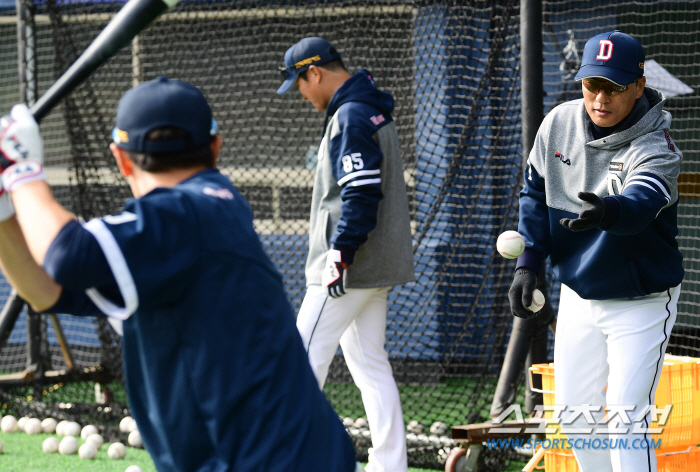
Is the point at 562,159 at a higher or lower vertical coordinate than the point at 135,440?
higher

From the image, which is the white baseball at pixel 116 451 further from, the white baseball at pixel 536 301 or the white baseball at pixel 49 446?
the white baseball at pixel 536 301

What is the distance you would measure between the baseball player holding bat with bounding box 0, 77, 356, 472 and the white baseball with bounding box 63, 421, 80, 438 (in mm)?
3446

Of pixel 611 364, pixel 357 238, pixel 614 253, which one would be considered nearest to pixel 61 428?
pixel 357 238

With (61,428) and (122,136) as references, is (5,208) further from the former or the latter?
(61,428)

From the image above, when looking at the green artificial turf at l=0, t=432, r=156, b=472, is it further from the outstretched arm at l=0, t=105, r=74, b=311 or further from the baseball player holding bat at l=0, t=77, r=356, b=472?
the outstretched arm at l=0, t=105, r=74, b=311

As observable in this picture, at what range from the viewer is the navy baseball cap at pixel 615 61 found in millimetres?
2664

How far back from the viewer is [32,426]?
4.86 meters

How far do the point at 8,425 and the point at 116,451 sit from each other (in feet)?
3.36

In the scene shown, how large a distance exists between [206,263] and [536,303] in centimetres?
182

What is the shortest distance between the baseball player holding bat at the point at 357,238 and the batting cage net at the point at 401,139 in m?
1.05

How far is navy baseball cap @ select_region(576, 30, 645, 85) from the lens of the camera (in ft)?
8.74

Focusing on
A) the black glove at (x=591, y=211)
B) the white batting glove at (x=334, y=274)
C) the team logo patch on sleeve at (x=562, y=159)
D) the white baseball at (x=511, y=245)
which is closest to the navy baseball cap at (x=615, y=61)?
the team logo patch on sleeve at (x=562, y=159)

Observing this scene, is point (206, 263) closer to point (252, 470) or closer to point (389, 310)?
point (252, 470)

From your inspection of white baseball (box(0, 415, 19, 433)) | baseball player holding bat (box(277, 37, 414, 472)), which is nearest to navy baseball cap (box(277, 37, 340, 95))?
baseball player holding bat (box(277, 37, 414, 472))
